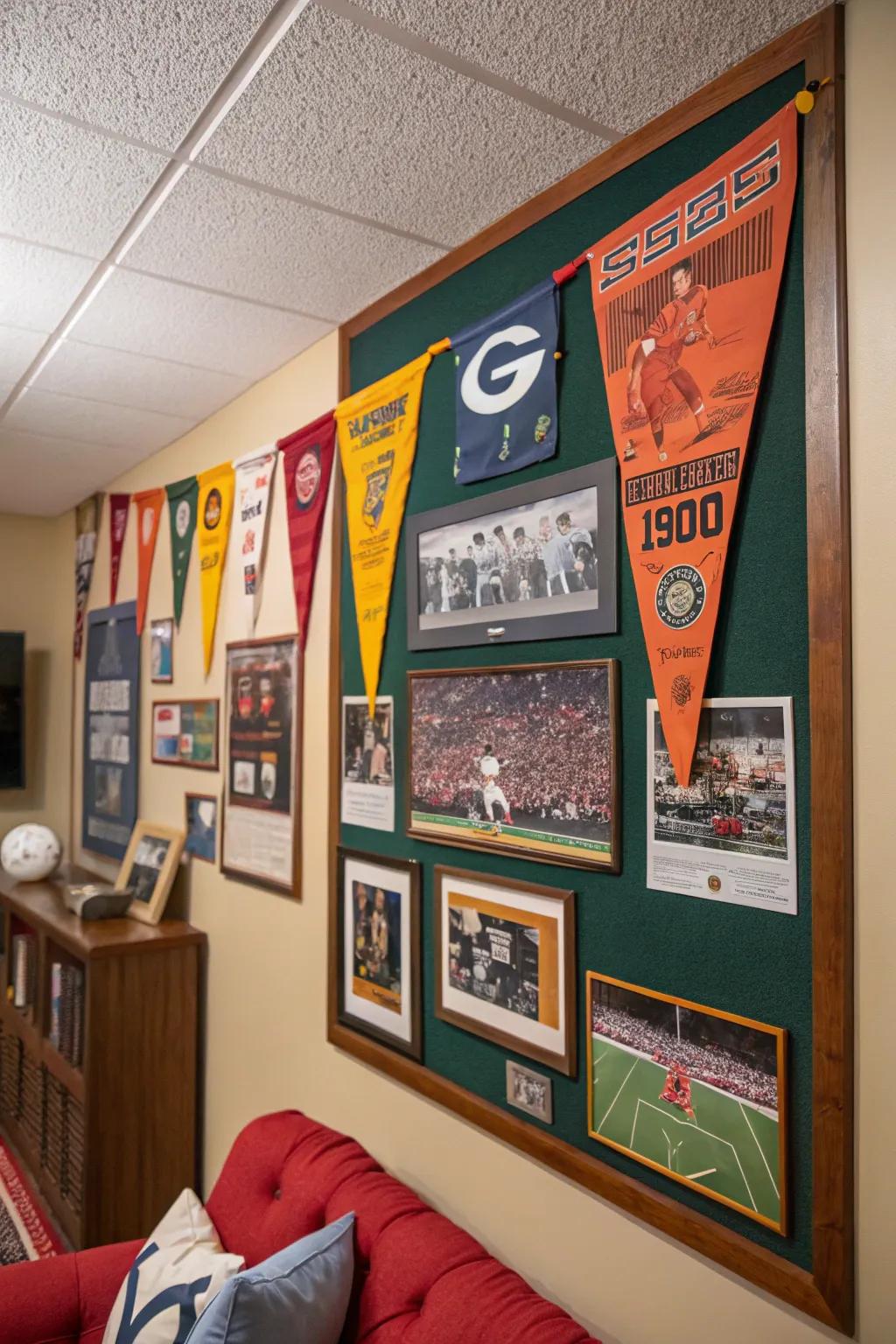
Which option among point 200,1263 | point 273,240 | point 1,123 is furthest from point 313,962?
point 1,123

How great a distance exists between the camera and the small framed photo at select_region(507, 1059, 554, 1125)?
1806mm

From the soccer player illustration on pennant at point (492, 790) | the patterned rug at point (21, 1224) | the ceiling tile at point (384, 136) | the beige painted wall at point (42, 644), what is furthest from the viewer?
the beige painted wall at point (42, 644)

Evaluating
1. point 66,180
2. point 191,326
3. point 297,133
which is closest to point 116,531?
point 191,326

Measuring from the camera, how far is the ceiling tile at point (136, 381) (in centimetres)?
282

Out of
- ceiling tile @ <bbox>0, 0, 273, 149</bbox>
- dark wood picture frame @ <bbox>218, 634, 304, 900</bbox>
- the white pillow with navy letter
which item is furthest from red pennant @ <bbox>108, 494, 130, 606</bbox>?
the white pillow with navy letter

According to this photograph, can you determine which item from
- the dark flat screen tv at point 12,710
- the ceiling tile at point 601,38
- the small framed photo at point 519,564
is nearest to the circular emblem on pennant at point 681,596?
the small framed photo at point 519,564

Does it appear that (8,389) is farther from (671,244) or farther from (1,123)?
(671,244)

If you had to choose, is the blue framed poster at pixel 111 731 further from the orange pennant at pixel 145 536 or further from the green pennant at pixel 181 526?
the green pennant at pixel 181 526

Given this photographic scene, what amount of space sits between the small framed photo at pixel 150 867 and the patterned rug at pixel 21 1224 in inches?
42.0

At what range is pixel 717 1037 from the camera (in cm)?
150

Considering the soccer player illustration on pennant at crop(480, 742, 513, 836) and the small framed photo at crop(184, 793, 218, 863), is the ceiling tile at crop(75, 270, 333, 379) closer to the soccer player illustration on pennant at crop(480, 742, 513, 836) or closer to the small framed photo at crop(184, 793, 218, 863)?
the soccer player illustration on pennant at crop(480, 742, 513, 836)

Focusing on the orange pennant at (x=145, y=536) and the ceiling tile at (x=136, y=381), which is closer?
the ceiling tile at (x=136, y=381)

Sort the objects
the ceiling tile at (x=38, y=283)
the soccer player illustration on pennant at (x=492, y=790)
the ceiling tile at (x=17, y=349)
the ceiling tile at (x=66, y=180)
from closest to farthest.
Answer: the ceiling tile at (x=66, y=180) < the soccer player illustration on pennant at (x=492, y=790) < the ceiling tile at (x=38, y=283) < the ceiling tile at (x=17, y=349)

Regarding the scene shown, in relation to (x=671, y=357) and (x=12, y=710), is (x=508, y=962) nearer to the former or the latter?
(x=671, y=357)
